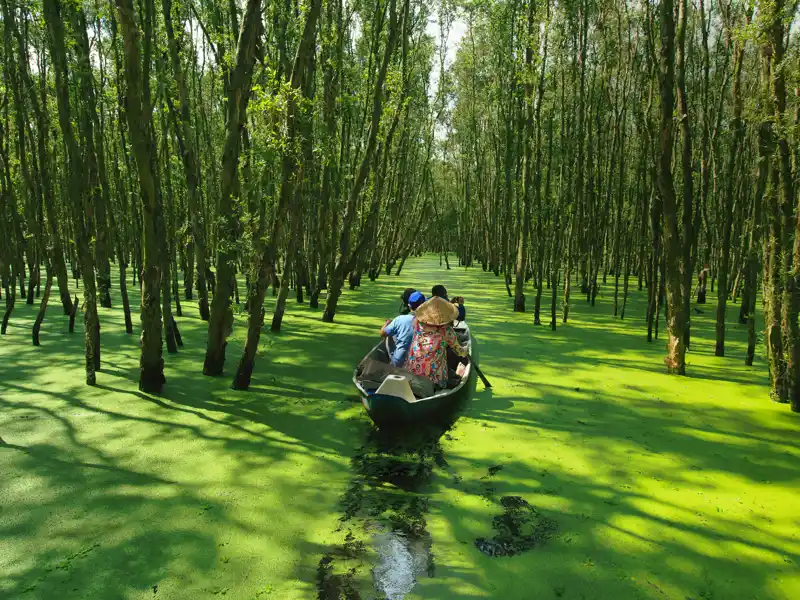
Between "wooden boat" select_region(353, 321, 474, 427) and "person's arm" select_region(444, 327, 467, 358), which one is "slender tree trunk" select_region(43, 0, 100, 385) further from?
"person's arm" select_region(444, 327, 467, 358)

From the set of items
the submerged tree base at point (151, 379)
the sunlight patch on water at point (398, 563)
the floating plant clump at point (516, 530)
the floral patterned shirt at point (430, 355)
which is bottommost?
the sunlight patch on water at point (398, 563)

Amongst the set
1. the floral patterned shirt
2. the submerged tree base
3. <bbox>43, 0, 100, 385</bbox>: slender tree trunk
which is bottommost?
the submerged tree base

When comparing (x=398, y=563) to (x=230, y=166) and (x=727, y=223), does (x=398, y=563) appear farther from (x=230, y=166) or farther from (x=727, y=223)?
(x=727, y=223)

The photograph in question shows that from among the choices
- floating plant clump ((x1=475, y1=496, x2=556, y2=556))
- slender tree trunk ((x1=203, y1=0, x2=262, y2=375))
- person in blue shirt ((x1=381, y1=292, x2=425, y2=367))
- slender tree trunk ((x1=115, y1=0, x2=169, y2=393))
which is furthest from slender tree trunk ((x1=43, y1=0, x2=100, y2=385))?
floating plant clump ((x1=475, y1=496, x2=556, y2=556))

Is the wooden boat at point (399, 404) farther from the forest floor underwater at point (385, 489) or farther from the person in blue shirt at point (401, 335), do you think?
the person in blue shirt at point (401, 335)

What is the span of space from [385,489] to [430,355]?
181 centimetres

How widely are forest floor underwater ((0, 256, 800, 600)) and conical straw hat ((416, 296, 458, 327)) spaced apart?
0.93 m

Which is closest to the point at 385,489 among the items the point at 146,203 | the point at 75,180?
the point at 146,203

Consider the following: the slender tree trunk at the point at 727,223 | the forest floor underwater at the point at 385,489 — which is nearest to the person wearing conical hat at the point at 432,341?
the forest floor underwater at the point at 385,489

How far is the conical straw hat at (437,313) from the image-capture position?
18.0 feet

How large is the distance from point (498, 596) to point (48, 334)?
7722 millimetres

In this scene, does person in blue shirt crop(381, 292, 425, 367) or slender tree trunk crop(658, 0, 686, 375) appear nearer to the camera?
person in blue shirt crop(381, 292, 425, 367)

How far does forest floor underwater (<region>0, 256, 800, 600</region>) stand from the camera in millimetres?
2779

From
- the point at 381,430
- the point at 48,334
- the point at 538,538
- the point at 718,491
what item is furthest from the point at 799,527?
the point at 48,334
